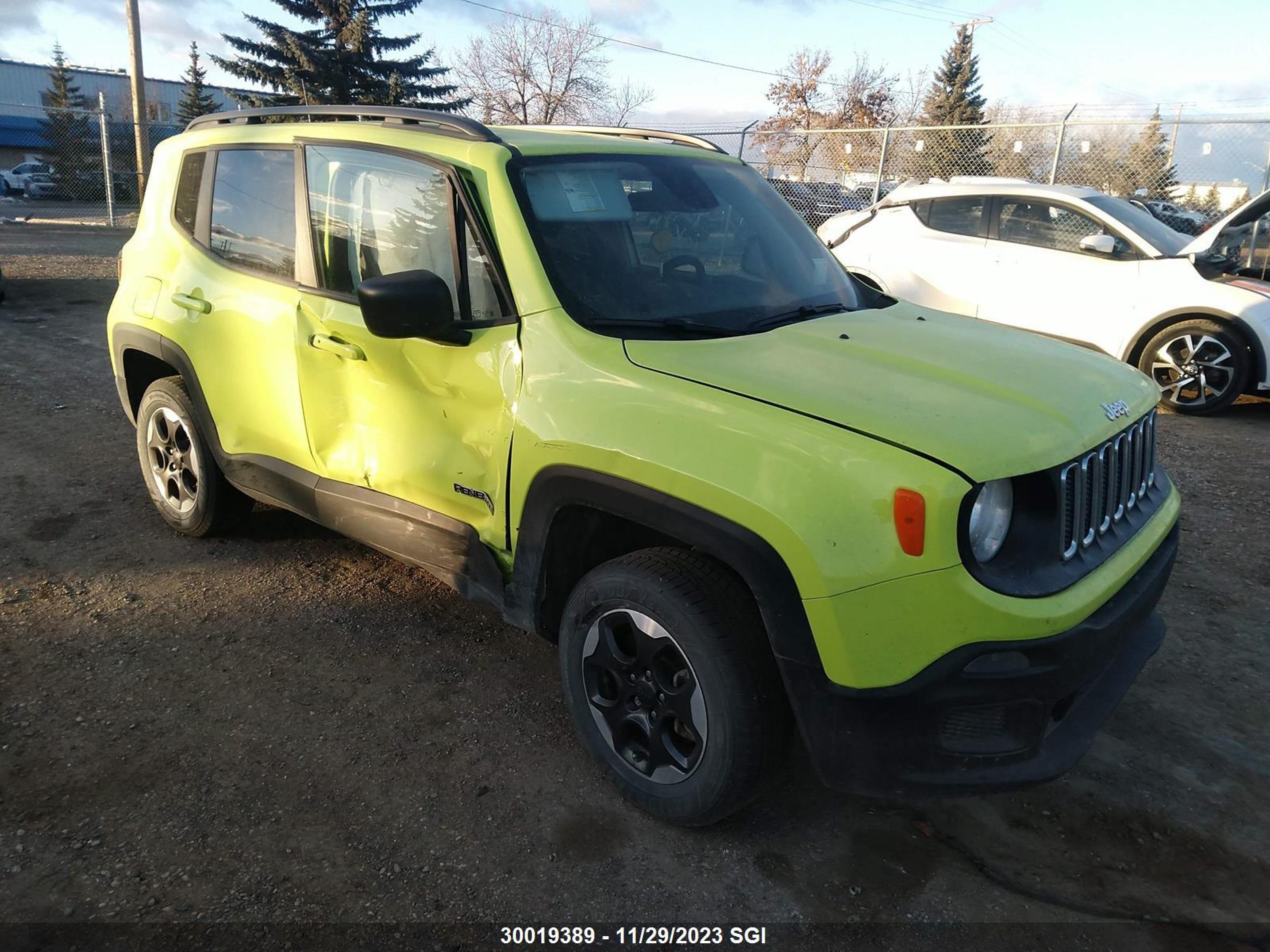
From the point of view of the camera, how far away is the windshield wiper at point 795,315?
3033mm

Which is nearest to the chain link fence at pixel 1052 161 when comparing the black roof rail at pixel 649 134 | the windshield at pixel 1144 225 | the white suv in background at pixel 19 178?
the windshield at pixel 1144 225

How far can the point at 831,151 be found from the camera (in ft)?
60.9

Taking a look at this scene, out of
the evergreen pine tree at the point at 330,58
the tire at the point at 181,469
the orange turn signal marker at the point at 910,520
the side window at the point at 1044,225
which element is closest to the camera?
the orange turn signal marker at the point at 910,520

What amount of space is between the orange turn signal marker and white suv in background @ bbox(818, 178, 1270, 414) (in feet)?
19.7

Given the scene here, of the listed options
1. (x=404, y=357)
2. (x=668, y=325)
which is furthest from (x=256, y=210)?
(x=668, y=325)

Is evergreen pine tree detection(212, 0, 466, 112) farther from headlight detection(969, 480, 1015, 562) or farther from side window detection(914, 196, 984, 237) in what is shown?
headlight detection(969, 480, 1015, 562)

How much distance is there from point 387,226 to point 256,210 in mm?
902

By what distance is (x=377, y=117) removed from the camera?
3520 millimetres

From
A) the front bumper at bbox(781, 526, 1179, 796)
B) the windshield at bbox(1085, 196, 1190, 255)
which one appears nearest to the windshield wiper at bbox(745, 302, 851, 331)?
the front bumper at bbox(781, 526, 1179, 796)

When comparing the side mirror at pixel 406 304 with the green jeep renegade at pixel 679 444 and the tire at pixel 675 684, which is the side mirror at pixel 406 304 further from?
the tire at pixel 675 684

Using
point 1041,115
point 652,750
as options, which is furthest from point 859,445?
point 1041,115

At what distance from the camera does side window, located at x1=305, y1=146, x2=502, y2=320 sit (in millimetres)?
3033

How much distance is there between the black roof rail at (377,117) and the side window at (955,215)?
6.22 meters

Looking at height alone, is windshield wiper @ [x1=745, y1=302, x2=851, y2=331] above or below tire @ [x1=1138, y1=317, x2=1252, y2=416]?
above
